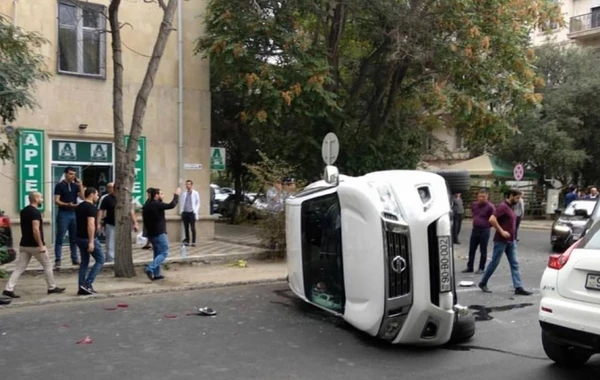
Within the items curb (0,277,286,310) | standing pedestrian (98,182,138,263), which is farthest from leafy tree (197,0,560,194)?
curb (0,277,286,310)

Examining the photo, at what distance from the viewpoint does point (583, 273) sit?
16.9 feet

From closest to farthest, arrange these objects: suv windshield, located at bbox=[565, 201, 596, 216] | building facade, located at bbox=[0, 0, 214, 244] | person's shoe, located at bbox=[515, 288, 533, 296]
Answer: person's shoe, located at bbox=[515, 288, 533, 296] → building facade, located at bbox=[0, 0, 214, 244] → suv windshield, located at bbox=[565, 201, 596, 216]

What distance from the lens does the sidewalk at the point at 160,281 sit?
9.56 m

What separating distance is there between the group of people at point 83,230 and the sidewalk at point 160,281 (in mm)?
250

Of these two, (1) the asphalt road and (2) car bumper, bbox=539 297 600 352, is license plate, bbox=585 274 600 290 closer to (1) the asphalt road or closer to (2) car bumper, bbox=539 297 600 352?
(2) car bumper, bbox=539 297 600 352

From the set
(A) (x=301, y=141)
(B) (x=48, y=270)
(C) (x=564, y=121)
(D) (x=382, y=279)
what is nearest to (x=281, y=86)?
(A) (x=301, y=141)

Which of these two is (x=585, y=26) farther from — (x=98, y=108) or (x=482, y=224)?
(x=98, y=108)

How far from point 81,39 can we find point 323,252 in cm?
1065

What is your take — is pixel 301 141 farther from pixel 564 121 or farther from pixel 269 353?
pixel 564 121

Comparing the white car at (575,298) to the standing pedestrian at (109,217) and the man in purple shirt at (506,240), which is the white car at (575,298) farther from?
the standing pedestrian at (109,217)

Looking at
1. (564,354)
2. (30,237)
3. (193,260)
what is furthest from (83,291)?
(564,354)

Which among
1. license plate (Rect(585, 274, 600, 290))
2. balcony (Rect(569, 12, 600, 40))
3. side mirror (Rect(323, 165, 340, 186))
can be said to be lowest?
license plate (Rect(585, 274, 600, 290))

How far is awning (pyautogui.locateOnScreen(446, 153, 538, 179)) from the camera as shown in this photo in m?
30.5

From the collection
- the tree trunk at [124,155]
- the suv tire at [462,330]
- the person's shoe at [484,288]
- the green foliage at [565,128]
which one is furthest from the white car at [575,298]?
the green foliage at [565,128]
